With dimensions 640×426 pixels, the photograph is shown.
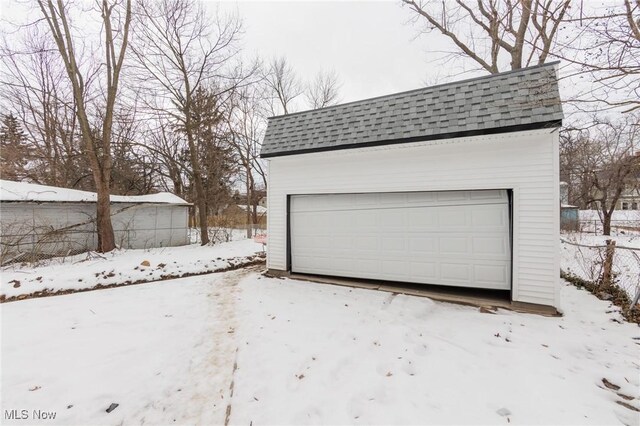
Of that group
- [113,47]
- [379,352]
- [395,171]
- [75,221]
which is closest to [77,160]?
Result: [75,221]

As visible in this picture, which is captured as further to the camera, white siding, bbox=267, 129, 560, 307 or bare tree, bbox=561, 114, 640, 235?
bare tree, bbox=561, 114, 640, 235

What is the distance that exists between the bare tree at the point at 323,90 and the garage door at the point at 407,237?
1597 centimetres

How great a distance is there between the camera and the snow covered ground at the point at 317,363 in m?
2.29

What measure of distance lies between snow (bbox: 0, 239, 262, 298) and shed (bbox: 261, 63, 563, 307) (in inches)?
109

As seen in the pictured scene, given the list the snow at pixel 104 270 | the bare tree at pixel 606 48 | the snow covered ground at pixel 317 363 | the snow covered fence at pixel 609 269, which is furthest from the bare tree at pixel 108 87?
the snow covered fence at pixel 609 269

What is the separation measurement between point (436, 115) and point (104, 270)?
336 inches

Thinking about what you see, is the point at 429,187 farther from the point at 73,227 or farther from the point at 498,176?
the point at 73,227

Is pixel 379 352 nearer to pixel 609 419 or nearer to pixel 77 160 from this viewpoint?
pixel 609 419

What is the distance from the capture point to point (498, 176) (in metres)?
4.64

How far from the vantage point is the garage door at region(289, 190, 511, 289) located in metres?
4.96

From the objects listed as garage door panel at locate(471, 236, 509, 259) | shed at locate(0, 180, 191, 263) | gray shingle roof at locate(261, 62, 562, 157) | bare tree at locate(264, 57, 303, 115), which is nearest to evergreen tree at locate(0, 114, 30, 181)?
shed at locate(0, 180, 191, 263)

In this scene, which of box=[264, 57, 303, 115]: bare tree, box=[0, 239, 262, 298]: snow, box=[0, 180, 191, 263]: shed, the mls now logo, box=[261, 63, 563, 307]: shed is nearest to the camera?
the mls now logo

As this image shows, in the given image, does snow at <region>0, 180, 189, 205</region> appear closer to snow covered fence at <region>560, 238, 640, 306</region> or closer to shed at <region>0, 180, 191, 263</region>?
shed at <region>0, 180, 191, 263</region>

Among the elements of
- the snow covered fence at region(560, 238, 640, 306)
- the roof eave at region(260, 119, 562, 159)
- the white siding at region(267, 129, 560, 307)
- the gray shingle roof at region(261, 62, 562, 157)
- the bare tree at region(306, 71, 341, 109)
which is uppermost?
the bare tree at region(306, 71, 341, 109)
